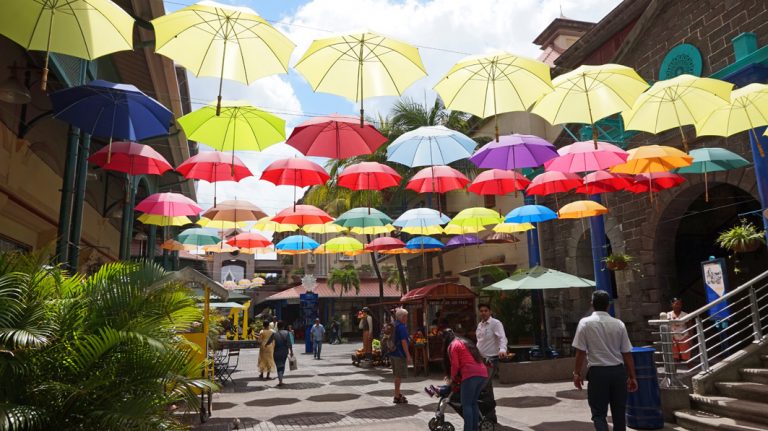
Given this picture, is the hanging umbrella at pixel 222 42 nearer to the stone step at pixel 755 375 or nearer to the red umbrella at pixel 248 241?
the stone step at pixel 755 375

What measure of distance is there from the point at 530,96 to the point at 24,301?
7.53 m


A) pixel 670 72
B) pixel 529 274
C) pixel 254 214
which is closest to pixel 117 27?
pixel 254 214

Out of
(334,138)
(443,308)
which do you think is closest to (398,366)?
(334,138)

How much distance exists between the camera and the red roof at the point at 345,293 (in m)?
43.0

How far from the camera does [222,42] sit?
7.79m

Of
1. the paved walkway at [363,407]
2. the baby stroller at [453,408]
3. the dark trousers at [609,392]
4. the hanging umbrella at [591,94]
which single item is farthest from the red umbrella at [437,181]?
the dark trousers at [609,392]

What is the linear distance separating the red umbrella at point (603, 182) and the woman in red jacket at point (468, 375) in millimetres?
6773

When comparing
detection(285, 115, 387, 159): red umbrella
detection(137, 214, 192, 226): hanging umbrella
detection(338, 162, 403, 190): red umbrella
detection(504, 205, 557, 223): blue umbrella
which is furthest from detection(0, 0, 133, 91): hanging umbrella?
detection(504, 205, 557, 223): blue umbrella

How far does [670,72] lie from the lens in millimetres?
14586

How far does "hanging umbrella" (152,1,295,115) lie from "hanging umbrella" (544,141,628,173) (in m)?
5.97

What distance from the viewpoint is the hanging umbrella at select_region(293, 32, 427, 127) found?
26.6 ft

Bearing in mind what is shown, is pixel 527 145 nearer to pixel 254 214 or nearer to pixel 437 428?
pixel 437 428

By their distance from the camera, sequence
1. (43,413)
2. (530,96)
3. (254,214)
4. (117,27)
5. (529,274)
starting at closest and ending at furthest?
(43,413)
(117,27)
(530,96)
(529,274)
(254,214)

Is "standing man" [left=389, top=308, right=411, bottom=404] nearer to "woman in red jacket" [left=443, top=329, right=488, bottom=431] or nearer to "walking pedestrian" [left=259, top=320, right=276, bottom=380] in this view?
"woman in red jacket" [left=443, top=329, right=488, bottom=431]
